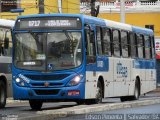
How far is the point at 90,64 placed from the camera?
2358cm

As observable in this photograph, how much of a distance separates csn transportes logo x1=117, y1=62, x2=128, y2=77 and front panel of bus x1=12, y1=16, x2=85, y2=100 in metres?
4.56

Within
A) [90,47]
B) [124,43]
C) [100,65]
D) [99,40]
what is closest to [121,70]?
[124,43]

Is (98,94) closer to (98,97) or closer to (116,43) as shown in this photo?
A: (98,97)

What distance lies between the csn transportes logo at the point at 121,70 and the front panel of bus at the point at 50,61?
456 centimetres

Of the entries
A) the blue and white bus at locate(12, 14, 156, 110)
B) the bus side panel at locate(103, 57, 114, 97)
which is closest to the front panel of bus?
the blue and white bus at locate(12, 14, 156, 110)

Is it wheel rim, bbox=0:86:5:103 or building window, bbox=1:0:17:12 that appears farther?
building window, bbox=1:0:17:12

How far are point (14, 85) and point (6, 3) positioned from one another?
91.2 ft

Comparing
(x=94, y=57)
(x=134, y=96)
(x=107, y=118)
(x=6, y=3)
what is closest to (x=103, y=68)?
(x=94, y=57)

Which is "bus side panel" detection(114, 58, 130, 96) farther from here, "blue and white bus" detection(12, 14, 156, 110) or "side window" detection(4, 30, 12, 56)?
"side window" detection(4, 30, 12, 56)

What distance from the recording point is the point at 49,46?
904 inches

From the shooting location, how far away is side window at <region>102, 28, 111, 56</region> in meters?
25.5

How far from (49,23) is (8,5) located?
1092 inches

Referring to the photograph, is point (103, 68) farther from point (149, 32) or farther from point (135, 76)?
point (149, 32)

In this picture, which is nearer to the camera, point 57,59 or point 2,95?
point 57,59
